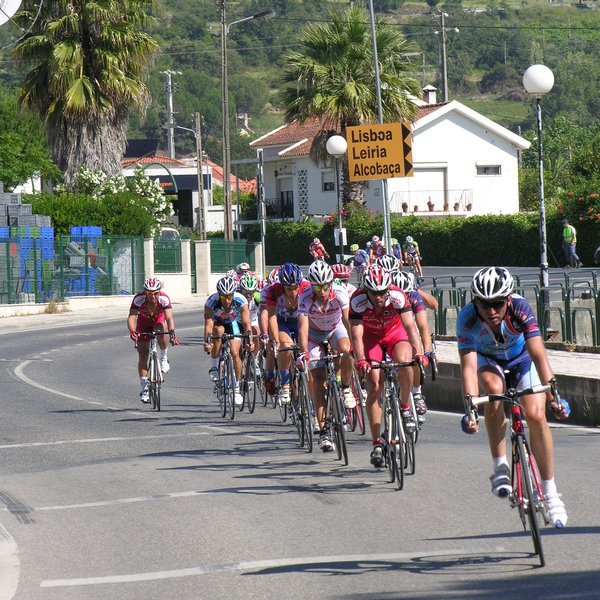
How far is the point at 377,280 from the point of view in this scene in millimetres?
10625

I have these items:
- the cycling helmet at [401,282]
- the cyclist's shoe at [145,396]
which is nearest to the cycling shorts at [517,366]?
the cycling helmet at [401,282]

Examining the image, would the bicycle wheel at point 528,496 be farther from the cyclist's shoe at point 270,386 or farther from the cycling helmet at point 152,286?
the cycling helmet at point 152,286

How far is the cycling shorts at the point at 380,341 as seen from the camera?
36.7 ft

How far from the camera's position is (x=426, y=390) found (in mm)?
17531

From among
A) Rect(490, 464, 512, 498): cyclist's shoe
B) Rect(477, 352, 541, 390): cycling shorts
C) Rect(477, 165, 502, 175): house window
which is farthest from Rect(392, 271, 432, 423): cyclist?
Rect(477, 165, 502, 175): house window

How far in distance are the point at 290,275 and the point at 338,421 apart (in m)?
2.21

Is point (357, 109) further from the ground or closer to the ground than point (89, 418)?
further from the ground

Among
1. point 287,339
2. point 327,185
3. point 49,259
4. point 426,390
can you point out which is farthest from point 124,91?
point 287,339

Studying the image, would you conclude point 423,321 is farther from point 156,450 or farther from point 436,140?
point 436,140

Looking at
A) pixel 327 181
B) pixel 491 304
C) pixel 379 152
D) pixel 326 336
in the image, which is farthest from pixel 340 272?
pixel 327 181

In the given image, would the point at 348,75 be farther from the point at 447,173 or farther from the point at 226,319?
the point at 226,319

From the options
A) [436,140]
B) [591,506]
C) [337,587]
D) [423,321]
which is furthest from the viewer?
[436,140]

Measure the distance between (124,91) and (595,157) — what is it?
19.7 m

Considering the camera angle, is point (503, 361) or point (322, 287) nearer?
point (503, 361)
